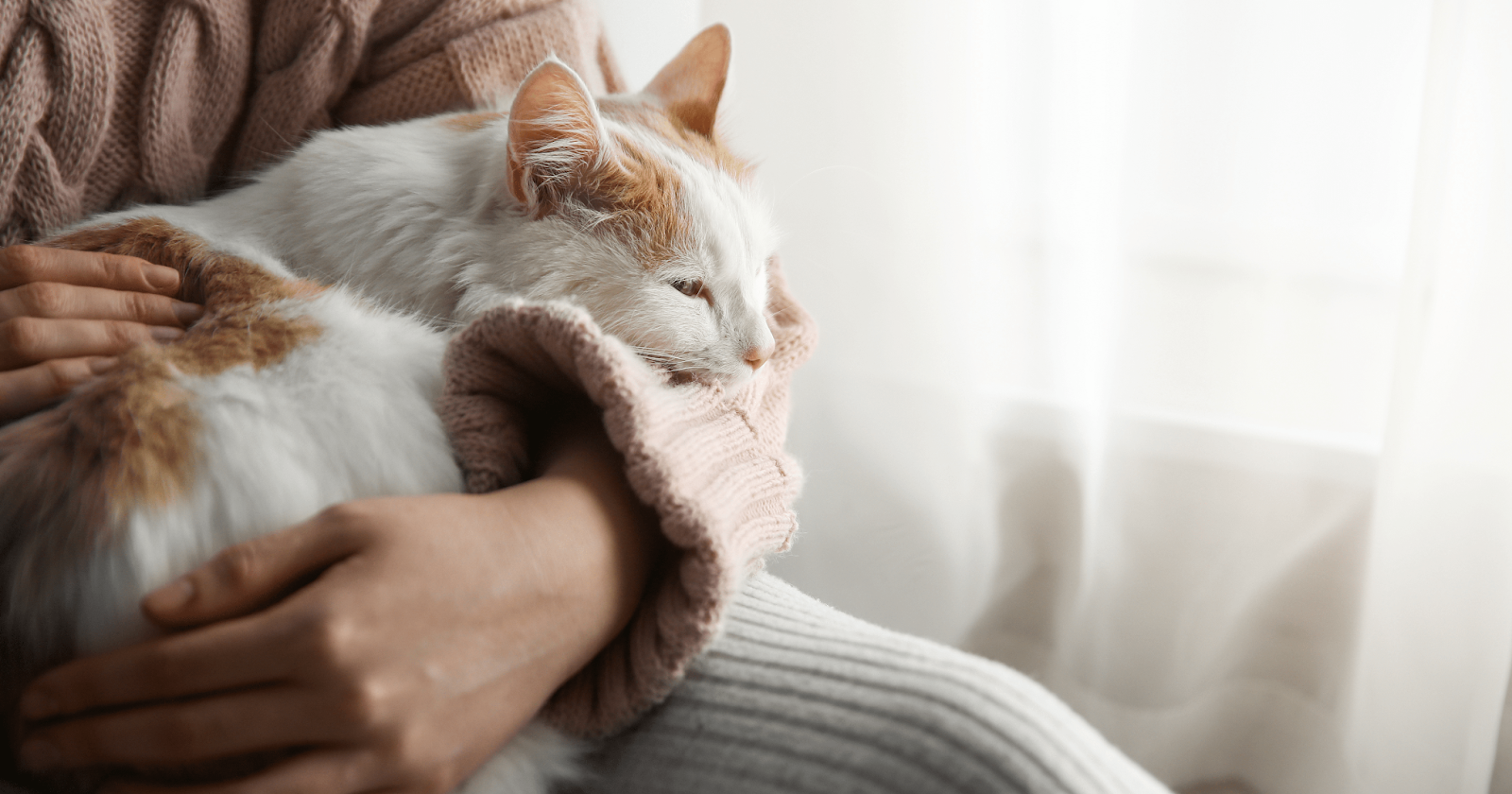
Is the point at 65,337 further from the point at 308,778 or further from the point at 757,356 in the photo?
the point at 757,356

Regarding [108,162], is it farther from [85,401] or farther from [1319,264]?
[1319,264]

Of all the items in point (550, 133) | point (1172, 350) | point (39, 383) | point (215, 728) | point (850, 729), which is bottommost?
point (1172, 350)

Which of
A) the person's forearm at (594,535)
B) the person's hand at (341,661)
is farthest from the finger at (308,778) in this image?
the person's forearm at (594,535)

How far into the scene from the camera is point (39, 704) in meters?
0.50

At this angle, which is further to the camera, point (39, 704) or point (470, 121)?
point (470, 121)

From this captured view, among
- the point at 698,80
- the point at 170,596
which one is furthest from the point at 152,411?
the point at 698,80

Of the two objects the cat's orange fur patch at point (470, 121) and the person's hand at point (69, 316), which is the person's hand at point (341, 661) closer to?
the person's hand at point (69, 316)

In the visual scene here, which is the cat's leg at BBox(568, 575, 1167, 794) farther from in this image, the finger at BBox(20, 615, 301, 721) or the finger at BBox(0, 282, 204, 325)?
the finger at BBox(0, 282, 204, 325)

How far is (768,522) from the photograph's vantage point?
0.67 meters

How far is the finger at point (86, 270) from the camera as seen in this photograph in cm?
68

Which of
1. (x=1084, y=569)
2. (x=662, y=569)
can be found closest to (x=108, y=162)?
(x=662, y=569)

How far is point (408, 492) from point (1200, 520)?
1.07 metres

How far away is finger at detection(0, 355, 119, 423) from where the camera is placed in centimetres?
62

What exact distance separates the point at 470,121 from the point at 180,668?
1.82ft
